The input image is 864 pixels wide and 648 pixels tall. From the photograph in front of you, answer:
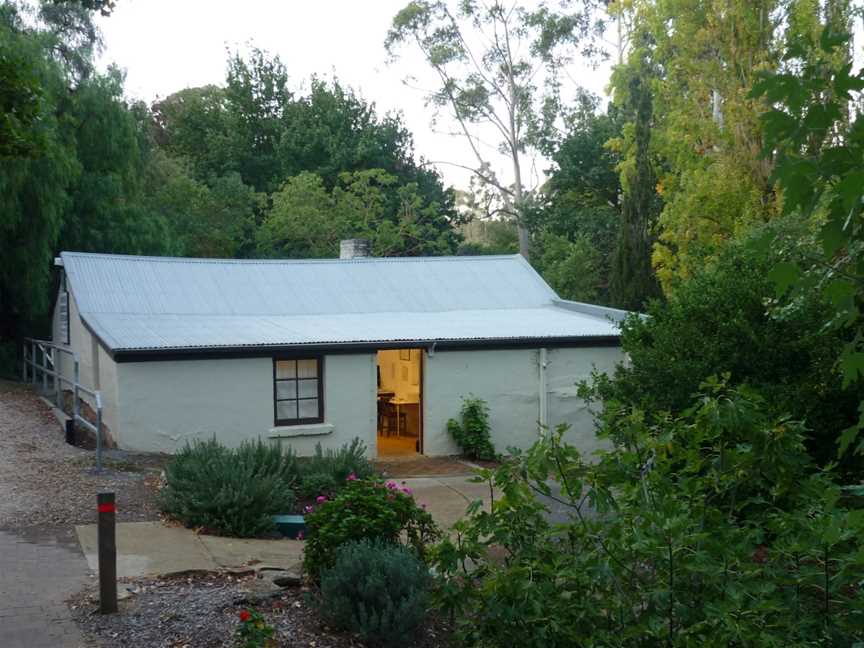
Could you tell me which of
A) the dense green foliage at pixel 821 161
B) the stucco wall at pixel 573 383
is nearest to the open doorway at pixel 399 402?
the stucco wall at pixel 573 383

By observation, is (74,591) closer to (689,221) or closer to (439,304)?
(439,304)

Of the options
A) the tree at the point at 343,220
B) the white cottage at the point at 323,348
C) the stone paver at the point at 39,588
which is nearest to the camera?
the stone paver at the point at 39,588

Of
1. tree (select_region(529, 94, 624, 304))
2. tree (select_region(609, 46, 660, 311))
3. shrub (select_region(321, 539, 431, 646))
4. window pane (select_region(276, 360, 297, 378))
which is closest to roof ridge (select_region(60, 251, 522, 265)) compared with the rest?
tree (select_region(609, 46, 660, 311))

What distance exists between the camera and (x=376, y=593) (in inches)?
259

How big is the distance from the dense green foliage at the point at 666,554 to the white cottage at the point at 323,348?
382 inches

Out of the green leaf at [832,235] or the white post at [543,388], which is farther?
the white post at [543,388]

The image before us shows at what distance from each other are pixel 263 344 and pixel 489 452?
14.6 feet

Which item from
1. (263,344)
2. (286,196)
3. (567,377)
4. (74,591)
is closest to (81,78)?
(286,196)

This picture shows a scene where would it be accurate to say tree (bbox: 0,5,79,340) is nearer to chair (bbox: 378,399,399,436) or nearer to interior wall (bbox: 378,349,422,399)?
interior wall (bbox: 378,349,422,399)

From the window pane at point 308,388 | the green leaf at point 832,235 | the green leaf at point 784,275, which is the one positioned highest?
the green leaf at point 832,235

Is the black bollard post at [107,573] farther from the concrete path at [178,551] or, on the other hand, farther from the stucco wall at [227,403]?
the stucco wall at [227,403]

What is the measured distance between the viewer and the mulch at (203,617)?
6340 millimetres

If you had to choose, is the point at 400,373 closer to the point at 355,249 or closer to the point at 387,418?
the point at 387,418

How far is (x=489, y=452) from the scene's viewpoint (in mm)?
16688
